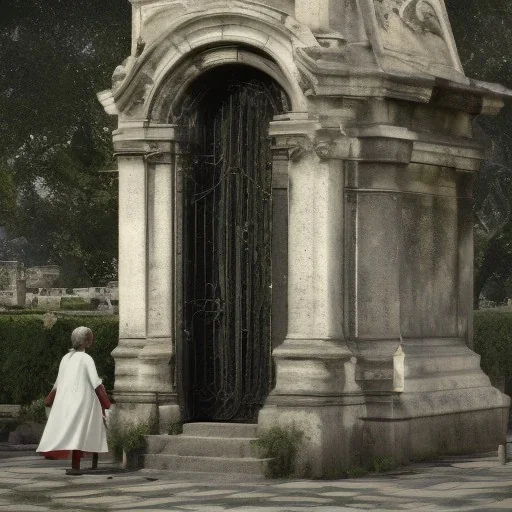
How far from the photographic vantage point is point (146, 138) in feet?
43.6

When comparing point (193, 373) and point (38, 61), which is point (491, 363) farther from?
point (38, 61)

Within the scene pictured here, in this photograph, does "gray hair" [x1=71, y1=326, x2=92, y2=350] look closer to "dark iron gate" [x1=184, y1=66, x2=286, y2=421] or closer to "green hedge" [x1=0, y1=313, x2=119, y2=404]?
"dark iron gate" [x1=184, y1=66, x2=286, y2=421]

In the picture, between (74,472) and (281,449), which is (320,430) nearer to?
(281,449)

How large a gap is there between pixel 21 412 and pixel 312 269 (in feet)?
16.4

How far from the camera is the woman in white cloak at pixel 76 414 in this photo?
1261 cm

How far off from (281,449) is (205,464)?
65cm

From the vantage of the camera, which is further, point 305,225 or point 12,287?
point 12,287

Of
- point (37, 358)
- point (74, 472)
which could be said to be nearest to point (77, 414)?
point (74, 472)

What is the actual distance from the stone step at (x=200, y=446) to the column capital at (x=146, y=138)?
2421mm

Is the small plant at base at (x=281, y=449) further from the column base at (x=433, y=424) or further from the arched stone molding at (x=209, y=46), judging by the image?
the arched stone molding at (x=209, y=46)

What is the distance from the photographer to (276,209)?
42.5 feet

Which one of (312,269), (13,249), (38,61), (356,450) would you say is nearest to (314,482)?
(356,450)

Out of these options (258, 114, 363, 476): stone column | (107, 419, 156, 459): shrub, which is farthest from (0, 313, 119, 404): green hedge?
(258, 114, 363, 476): stone column

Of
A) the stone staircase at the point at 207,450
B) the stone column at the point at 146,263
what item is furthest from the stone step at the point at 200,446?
the stone column at the point at 146,263
